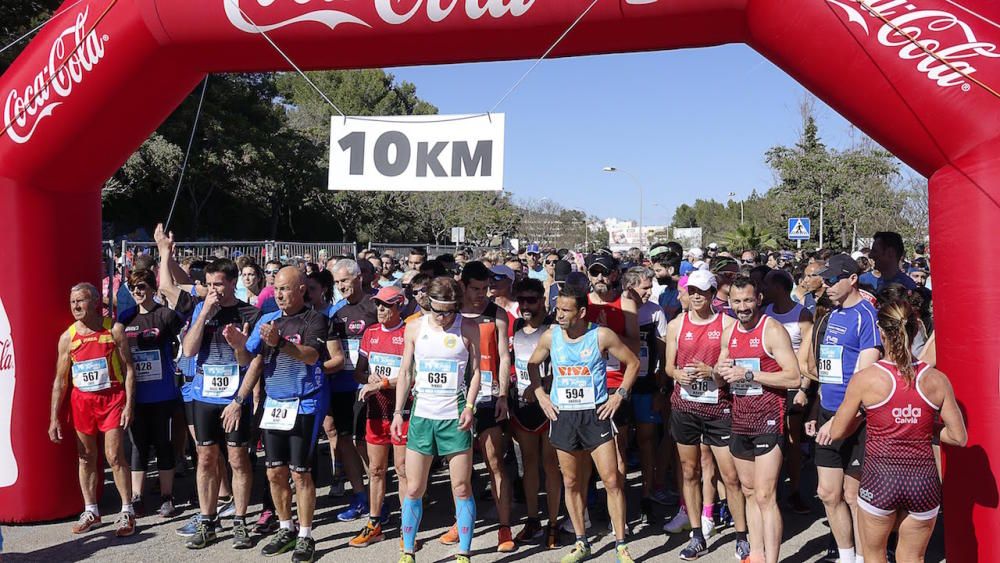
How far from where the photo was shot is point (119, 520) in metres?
6.09

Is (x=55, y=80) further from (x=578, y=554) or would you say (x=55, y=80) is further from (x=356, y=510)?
(x=578, y=554)

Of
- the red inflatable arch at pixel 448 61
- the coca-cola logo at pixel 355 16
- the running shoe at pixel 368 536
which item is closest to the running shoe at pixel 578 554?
the running shoe at pixel 368 536

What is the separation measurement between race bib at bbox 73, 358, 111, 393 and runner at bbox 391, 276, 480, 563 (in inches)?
95.9

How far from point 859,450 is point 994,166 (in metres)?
1.80

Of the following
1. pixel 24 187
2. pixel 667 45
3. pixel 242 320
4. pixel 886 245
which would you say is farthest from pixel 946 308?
pixel 24 187

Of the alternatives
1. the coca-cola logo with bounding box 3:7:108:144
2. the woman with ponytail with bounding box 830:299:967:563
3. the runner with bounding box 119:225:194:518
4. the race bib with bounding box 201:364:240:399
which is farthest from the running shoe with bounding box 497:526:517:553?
the coca-cola logo with bounding box 3:7:108:144

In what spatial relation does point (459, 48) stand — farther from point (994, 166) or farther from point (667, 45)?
point (994, 166)

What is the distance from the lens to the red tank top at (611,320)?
587 centimetres

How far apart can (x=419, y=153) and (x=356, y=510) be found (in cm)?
Result: 294

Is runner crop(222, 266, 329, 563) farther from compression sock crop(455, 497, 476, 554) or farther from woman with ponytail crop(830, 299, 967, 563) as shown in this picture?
woman with ponytail crop(830, 299, 967, 563)

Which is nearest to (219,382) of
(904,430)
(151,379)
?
Result: (151,379)

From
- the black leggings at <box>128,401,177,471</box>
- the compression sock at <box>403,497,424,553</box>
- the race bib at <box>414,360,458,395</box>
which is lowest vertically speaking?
the compression sock at <box>403,497,424,553</box>

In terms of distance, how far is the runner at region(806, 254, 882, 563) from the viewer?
4910 millimetres

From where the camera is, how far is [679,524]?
6.05 meters
